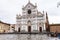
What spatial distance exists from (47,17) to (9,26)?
914cm

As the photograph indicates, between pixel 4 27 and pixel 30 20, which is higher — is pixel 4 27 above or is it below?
below

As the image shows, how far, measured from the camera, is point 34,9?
84.9ft

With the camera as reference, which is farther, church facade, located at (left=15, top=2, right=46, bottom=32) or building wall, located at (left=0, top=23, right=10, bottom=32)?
building wall, located at (left=0, top=23, right=10, bottom=32)

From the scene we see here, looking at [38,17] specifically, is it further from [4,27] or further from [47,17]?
[4,27]

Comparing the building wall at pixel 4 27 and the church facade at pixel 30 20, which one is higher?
the church facade at pixel 30 20

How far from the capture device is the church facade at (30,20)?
2477 cm

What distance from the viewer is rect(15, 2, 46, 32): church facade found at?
81.3 feet

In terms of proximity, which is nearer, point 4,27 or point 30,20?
point 30,20

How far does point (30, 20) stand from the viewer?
83.4ft

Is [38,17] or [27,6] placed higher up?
[27,6]

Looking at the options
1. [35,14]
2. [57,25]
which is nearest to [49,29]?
[57,25]

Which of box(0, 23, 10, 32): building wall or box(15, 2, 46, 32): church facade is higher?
box(15, 2, 46, 32): church facade

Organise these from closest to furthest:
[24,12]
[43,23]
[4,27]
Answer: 1. [43,23]
2. [24,12]
3. [4,27]

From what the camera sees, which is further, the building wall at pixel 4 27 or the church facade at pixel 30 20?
the building wall at pixel 4 27
